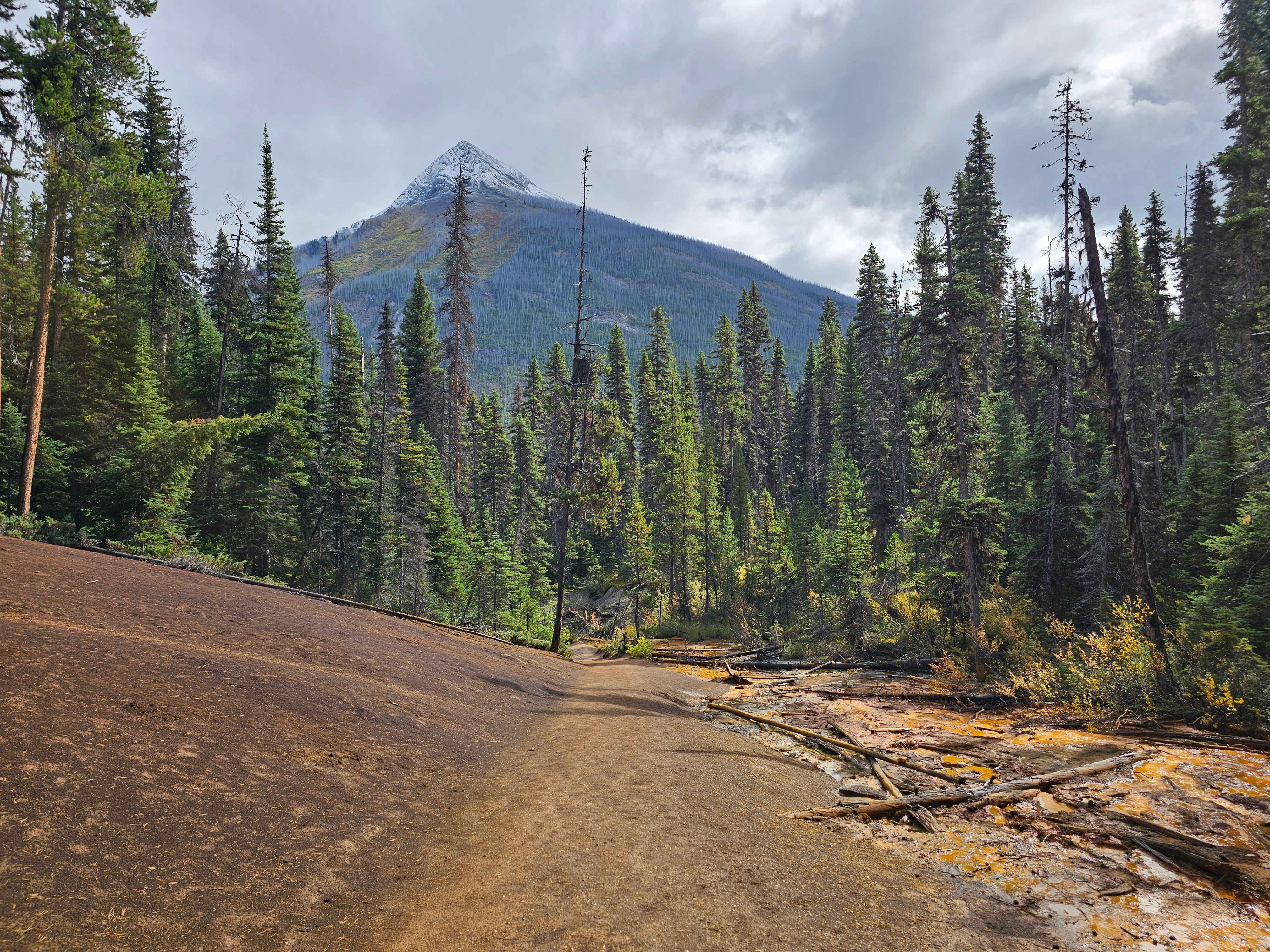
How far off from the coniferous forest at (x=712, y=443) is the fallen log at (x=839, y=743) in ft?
21.2

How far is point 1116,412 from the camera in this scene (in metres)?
15.2

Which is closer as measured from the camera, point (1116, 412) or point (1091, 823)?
point (1091, 823)

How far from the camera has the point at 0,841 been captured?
12.7 ft

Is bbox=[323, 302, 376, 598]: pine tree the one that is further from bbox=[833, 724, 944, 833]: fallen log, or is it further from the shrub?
bbox=[833, 724, 944, 833]: fallen log

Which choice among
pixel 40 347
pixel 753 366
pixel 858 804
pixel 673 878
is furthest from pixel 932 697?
pixel 753 366

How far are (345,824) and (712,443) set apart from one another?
53.3 metres

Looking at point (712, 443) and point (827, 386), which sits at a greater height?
point (827, 386)

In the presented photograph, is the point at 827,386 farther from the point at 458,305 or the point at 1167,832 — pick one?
the point at 1167,832

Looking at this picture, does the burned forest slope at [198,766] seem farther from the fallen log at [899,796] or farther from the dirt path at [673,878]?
the fallen log at [899,796]

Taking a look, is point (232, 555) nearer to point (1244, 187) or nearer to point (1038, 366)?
point (1038, 366)

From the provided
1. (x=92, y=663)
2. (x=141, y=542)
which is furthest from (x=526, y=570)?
(x=92, y=663)

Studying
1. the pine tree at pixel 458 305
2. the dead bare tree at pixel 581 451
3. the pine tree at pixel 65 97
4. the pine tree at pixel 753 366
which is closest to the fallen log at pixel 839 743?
the dead bare tree at pixel 581 451

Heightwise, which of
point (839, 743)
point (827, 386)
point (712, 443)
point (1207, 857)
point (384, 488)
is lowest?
point (839, 743)

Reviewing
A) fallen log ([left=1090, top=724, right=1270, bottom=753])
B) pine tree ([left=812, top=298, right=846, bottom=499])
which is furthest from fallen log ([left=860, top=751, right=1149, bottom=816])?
pine tree ([left=812, top=298, right=846, bottom=499])
